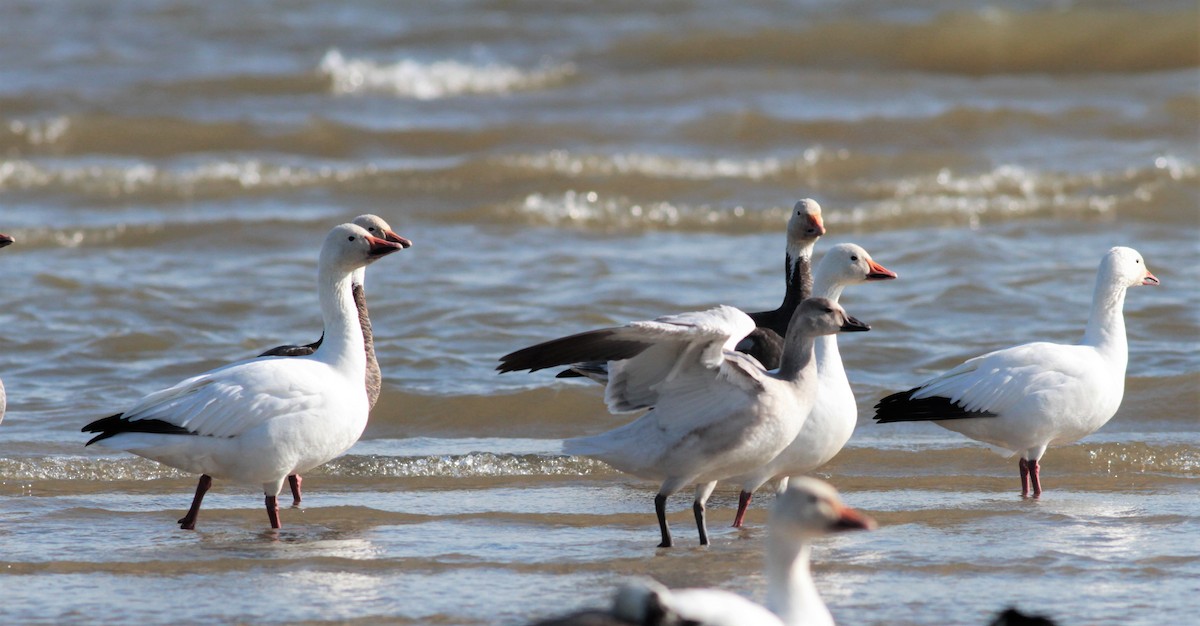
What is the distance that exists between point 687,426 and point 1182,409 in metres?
4.35

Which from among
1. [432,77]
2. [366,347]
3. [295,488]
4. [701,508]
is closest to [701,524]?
[701,508]

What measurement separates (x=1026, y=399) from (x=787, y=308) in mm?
1671

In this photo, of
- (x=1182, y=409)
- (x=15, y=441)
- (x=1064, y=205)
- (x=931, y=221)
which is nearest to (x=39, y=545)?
(x=15, y=441)

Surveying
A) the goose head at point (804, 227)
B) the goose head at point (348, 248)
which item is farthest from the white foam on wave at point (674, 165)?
the goose head at point (348, 248)

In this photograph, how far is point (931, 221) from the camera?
16.1 metres

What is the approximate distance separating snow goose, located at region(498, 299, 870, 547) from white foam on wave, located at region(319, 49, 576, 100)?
16.1m

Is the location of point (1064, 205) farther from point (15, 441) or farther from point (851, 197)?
point (15, 441)

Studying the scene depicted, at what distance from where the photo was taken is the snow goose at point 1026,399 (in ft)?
27.3

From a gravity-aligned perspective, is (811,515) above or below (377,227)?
below

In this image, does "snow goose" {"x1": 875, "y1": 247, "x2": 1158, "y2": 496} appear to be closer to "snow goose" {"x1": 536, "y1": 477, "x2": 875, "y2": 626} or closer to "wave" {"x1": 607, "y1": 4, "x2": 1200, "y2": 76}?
"snow goose" {"x1": 536, "y1": 477, "x2": 875, "y2": 626}

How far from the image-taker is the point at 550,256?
14570 millimetres

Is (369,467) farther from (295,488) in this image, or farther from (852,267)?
(852,267)

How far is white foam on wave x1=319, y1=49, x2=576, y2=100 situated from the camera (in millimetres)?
23297

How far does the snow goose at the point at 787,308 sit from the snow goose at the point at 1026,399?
2.47 ft
